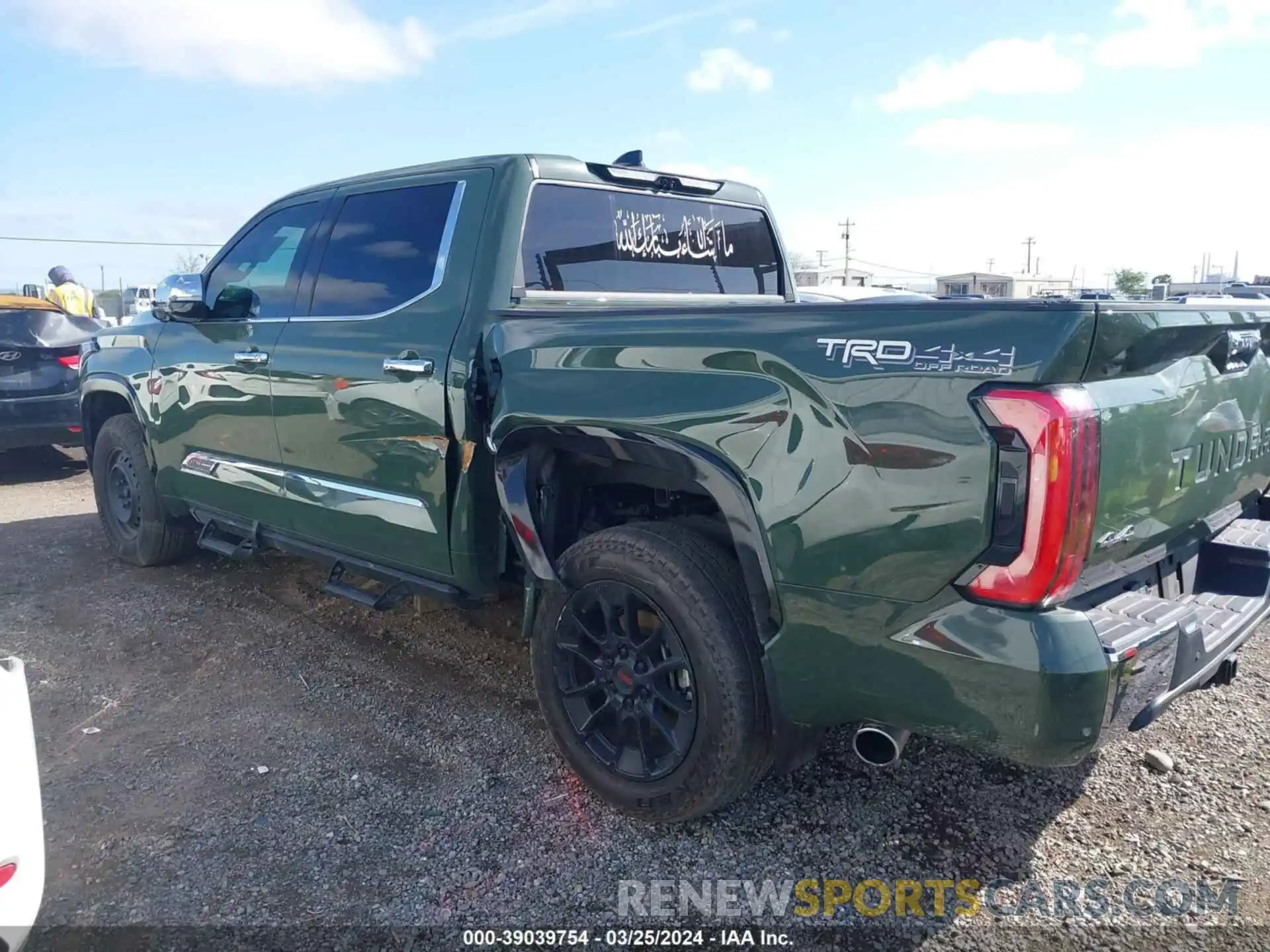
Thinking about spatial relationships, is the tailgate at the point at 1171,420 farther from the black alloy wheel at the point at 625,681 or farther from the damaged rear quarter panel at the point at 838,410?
the black alloy wheel at the point at 625,681

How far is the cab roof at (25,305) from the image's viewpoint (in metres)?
8.11

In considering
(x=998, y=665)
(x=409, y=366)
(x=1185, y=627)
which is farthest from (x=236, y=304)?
(x=1185, y=627)

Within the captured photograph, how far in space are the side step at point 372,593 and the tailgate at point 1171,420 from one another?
96.7 inches

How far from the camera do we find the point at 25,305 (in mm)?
8242

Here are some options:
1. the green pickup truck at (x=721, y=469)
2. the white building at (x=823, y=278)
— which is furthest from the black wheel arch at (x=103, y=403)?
the white building at (x=823, y=278)

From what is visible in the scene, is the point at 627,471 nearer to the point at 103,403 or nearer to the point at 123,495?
the point at 123,495

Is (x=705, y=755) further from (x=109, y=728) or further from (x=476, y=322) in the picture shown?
(x=109, y=728)

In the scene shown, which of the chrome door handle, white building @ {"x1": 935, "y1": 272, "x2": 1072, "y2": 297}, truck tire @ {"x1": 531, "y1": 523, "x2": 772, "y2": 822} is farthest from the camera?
white building @ {"x1": 935, "y1": 272, "x2": 1072, "y2": 297}

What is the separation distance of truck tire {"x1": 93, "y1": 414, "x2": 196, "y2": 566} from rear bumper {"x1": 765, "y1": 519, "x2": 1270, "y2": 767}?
4.11 meters

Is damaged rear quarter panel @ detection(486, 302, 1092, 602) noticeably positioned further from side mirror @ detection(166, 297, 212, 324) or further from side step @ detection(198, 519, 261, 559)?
side mirror @ detection(166, 297, 212, 324)

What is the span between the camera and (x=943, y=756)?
322cm

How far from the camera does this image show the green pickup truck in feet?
6.47

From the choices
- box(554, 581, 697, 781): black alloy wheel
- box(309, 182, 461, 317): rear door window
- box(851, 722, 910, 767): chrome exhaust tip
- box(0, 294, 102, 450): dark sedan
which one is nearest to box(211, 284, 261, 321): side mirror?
box(309, 182, 461, 317): rear door window

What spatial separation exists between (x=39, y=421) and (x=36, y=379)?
0.38 meters
